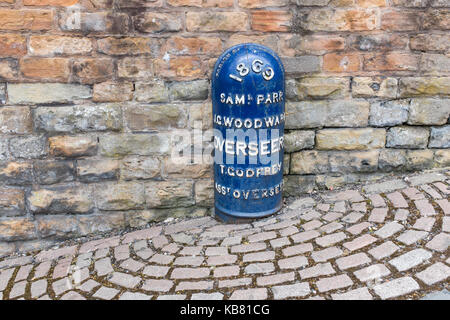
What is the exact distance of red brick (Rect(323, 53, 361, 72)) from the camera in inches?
133

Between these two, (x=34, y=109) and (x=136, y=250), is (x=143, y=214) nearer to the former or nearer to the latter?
(x=136, y=250)

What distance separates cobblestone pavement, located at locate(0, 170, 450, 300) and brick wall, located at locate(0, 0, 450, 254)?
252 millimetres

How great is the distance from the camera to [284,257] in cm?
281

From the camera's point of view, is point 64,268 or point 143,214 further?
point 143,214

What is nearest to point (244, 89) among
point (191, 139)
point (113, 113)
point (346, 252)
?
point (191, 139)

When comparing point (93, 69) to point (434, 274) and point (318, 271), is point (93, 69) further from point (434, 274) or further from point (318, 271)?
point (434, 274)

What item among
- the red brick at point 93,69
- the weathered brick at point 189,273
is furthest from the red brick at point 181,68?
the weathered brick at point 189,273

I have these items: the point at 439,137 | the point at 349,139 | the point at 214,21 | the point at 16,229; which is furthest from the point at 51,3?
the point at 439,137

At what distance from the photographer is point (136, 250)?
10.2 ft

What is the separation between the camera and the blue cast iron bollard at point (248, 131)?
2977 millimetres

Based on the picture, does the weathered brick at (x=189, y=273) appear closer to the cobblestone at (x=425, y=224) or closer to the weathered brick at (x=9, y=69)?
the cobblestone at (x=425, y=224)

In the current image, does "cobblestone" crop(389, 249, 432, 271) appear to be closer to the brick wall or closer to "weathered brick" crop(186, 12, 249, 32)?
the brick wall

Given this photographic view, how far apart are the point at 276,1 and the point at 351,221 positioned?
1.67 meters

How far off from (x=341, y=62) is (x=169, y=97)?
1344 mm
